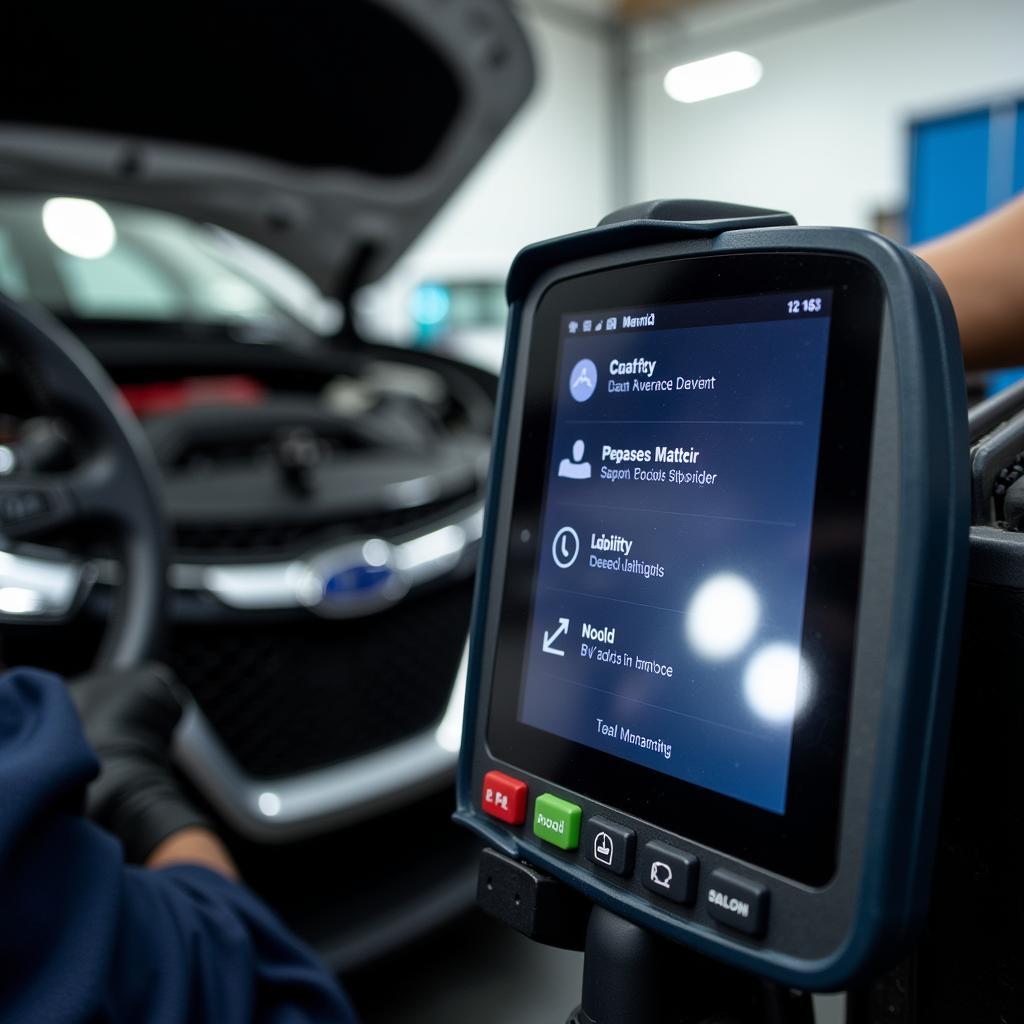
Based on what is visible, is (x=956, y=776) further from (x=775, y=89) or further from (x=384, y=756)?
(x=775, y=89)

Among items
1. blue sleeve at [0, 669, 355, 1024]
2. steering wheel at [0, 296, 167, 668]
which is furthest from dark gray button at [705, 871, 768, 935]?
steering wheel at [0, 296, 167, 668]

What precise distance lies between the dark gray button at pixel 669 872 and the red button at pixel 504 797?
66 mm

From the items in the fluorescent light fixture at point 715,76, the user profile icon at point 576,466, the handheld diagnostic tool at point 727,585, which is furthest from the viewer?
the fluorescent light fixture at point 715,76

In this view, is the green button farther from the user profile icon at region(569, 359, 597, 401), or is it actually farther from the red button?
the user profile icon at region(569, 359, 597, 401)

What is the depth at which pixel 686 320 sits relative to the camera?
365 millimetres

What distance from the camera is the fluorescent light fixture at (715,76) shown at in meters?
7.27

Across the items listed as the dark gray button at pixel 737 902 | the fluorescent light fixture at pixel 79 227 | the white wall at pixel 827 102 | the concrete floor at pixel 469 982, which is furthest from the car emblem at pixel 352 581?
the white wall at pixel 827 102

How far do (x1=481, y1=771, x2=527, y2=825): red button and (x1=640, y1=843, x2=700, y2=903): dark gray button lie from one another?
66 mm

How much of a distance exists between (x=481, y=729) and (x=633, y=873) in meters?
0.10

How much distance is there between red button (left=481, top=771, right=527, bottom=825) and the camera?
40 cm

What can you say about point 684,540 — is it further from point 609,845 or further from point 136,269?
point 136,269

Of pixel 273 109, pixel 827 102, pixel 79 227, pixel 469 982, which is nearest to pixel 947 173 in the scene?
pixel 827 102

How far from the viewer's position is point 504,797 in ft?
1.32

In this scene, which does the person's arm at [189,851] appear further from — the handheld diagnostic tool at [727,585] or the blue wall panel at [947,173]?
the blue wall panel at [947,173]
